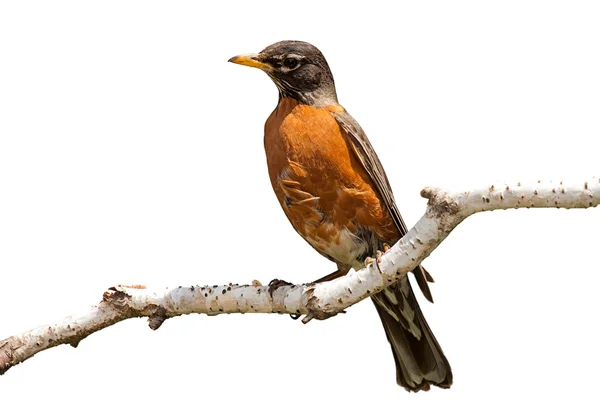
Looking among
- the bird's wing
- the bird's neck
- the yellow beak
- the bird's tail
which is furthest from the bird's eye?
the bird's tail

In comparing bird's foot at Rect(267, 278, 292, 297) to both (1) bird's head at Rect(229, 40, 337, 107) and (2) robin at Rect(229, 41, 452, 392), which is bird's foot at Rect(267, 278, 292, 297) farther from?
(1) bird's head at Rect(229, 40, 337, 107)

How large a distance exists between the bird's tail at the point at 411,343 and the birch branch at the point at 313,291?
3.64 feet

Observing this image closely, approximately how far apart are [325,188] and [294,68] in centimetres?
132

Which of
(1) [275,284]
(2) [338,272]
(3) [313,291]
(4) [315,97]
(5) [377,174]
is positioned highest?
(4) [315,97]

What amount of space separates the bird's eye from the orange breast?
57 cm

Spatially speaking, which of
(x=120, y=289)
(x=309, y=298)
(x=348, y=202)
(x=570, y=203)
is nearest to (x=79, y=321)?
(x=120, y=289)

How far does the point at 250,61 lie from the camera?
7938 millimetres

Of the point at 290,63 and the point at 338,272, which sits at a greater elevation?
the point at 290,63

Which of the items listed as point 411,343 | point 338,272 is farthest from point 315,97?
point 411,343

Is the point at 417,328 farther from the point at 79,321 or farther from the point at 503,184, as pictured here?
the point at 79,321

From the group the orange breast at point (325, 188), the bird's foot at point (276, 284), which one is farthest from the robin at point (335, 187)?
the bird's foot at point (276, 284)

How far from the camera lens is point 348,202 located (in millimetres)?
7406

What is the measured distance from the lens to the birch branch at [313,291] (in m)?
5.77

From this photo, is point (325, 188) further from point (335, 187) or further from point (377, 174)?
point (377, 174)
